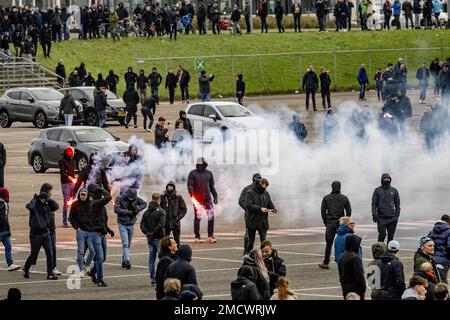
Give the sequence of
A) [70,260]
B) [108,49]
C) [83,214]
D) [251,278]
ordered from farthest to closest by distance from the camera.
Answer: [108,49] < [70,260] < [83,214] < [251,278]

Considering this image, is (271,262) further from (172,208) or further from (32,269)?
(32,269)

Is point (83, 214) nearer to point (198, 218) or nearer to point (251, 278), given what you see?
point (198, 218)

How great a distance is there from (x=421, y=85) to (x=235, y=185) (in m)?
23.0

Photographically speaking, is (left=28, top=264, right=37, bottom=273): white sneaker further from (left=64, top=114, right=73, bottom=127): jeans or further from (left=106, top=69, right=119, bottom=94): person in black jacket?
(left=106, top=69, right=119, bottom=94): person in black jacket

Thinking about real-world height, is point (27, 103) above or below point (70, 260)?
above

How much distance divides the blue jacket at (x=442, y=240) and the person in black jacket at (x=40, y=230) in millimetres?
6325

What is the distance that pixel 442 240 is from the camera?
68.6 ft

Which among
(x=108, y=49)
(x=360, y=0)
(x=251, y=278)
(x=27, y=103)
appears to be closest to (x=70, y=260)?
(x=251, y=278)

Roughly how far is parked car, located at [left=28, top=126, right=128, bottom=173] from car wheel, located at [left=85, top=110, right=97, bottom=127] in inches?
352

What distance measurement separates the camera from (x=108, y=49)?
6325cm

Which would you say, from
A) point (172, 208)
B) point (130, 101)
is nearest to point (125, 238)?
point (172, 208)

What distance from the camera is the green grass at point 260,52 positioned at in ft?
203

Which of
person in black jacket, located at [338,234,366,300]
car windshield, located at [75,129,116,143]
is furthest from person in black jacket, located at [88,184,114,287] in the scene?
car windshield, located at [75,129,116,143]

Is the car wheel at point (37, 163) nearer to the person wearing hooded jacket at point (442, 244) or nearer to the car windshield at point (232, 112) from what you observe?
the car windshield at point (232, 112)
